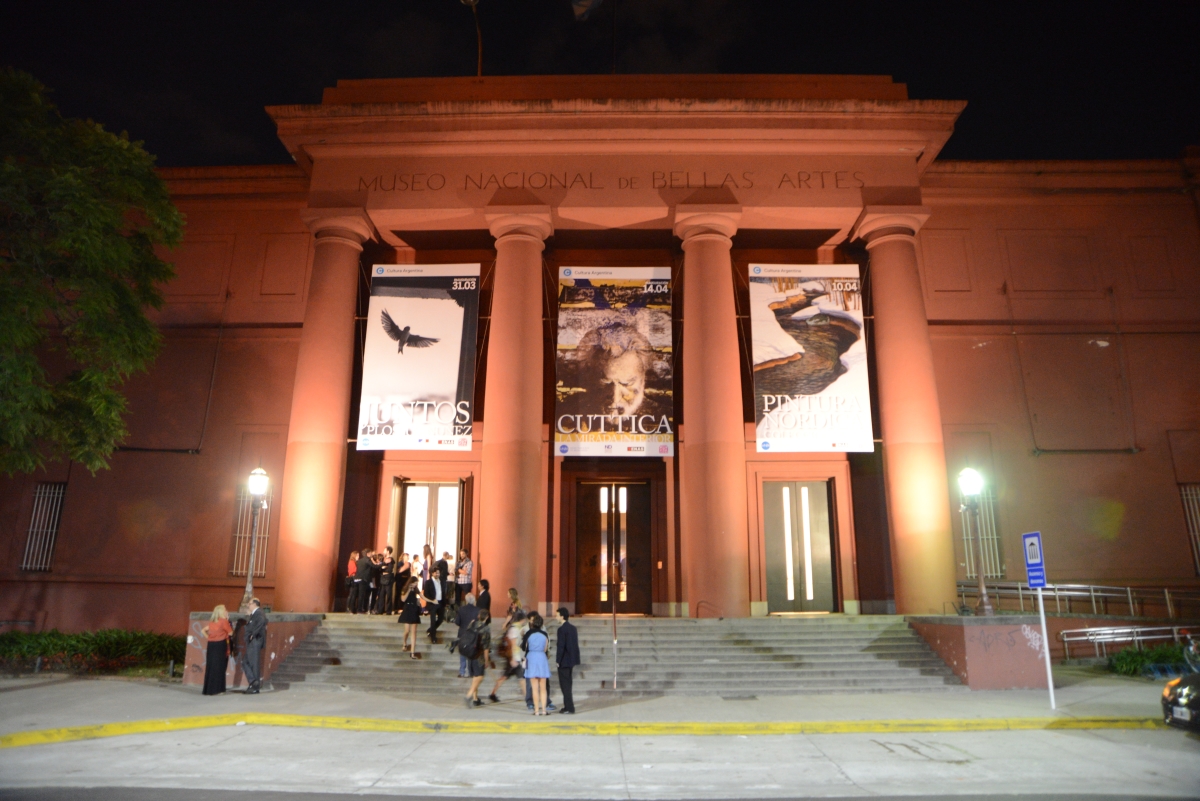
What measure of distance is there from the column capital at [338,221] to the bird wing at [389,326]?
8.09 feet

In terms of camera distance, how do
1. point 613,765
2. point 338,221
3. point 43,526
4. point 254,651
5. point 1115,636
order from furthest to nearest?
point 43,526
point 338,221
point 1115,636
point 254,651
point 613,765

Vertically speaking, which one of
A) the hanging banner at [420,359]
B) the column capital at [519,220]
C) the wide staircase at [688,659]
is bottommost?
the wide staircase at [688,659]

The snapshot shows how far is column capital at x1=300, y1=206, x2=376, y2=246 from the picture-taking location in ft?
61.1

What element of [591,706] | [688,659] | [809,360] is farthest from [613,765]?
[809,360]

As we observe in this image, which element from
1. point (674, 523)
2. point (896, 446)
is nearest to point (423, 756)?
point (674, 523)

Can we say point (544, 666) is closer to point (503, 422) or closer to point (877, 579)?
point (503, 422)

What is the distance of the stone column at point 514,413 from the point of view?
16.5 m

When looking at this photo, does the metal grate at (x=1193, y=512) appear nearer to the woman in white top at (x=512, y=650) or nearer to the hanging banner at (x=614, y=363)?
the hanging banner at (x=614, y=363)

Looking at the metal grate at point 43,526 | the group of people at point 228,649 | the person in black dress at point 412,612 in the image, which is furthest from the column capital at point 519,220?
the metal grate at point 43,526

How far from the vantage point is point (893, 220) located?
60.5ft

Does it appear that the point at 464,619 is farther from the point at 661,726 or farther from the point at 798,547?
the point at 798,547

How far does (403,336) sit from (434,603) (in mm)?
6698

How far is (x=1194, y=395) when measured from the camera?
19.6 metres

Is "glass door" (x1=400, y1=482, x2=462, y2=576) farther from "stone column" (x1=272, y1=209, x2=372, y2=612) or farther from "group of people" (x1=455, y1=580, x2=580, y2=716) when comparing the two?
"group of people" (x1=455, y1=580, x2=580, y2=716)
